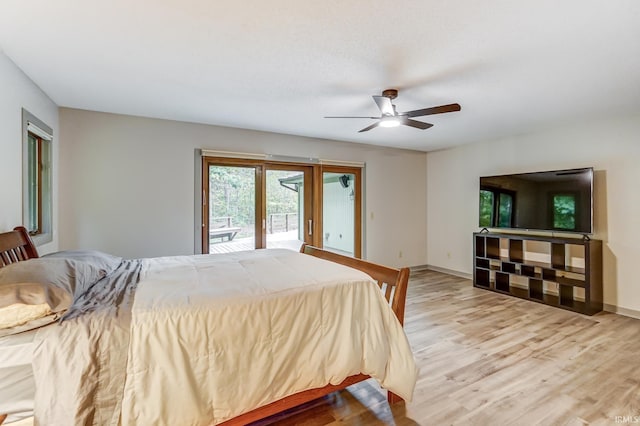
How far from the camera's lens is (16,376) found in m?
1.25

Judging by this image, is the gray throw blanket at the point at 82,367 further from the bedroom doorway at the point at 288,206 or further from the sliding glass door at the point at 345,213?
the sliding glass door at the point at 345,213

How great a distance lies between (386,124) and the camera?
3037 mm

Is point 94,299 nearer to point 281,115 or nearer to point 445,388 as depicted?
point 445,388

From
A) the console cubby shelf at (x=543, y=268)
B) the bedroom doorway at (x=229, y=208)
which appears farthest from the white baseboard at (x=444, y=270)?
the bedroom doorway at (x=229, y=208)

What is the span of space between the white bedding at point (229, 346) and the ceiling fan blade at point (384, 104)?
156cm

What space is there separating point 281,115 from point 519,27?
255 cm

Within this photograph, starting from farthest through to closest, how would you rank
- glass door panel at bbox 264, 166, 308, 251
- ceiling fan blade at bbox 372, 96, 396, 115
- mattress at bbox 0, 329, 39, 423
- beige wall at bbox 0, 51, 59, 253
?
glass door panel at bbox 264, 166, 308, 251, ceiling fan blade at bbox 372, 96, 396, 115, beige wall at bbox 0, 51, 59, 253, mattress at bbox 0, 329, 39, 423

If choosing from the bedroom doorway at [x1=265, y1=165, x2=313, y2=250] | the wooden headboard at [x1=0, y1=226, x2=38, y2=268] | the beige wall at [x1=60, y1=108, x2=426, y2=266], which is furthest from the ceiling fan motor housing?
the wooden headboard at [x1=0, y1=226, x2=38, y2=268]

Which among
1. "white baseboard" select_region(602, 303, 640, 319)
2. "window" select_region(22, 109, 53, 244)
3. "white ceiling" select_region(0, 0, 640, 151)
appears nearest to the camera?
"white ceiling" select_region(0, 0, 640, 151)

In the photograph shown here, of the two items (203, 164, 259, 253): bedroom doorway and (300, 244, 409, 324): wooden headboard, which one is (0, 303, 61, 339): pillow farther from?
(203, 164, 259, 253): bedroom doorway

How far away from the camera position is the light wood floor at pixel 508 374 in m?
1.95

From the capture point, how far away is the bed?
1304 mm

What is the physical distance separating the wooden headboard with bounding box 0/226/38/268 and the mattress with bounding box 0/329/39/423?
40.3 inches

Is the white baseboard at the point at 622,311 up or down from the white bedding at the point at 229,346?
down
